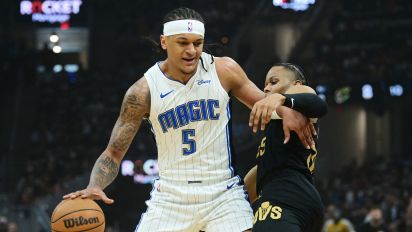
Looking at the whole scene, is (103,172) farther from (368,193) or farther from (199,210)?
(368,193)

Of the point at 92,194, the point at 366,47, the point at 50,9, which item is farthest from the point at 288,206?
the point at 50,9

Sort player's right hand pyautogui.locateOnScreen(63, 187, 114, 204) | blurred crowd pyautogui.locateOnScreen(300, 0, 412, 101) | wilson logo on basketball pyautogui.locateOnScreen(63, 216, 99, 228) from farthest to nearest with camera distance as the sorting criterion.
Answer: blurred crowd pyautogui.locateOnScreen(300, 0, 412, 101)
player's right hand pyautogui.locateOnScreen(63, 187, 114, 204)
wilson logo on basketball pyautogui.locateOnScreen(63, 216, 99, 228)

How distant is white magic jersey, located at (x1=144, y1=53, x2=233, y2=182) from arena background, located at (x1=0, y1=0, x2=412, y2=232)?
549 inches

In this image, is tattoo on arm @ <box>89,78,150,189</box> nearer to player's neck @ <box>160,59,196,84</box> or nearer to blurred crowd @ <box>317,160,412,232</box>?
player's neck @ <box>160,59,196,84</box>

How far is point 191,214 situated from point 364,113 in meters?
20.6

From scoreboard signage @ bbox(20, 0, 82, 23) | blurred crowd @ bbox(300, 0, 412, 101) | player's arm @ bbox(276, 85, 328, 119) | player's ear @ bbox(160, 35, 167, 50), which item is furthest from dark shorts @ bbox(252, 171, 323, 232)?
scoreboard signage @ bbox(20, 0, 82, 23)

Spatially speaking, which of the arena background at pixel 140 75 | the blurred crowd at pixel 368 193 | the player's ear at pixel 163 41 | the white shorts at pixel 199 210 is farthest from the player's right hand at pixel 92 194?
the arena background at pixel 140 75

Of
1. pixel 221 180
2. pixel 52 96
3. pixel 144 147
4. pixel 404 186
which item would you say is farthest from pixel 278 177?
pixel 52 96

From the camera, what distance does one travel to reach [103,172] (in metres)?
6.06

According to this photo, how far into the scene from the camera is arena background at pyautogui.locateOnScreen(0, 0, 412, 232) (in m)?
23.2

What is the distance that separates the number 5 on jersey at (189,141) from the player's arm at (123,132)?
0.36 meters

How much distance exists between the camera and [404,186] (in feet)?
66.9

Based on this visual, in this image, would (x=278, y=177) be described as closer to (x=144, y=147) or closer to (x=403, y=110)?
(x=144, y=147)

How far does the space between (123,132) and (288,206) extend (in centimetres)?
138
